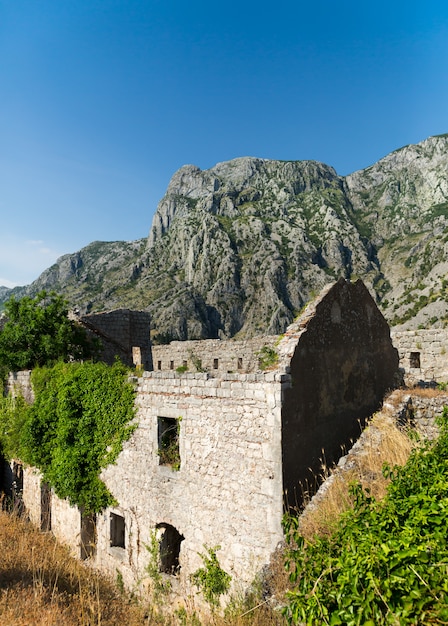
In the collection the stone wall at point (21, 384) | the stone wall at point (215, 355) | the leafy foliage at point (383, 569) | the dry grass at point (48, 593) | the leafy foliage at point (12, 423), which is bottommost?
the dry grass at point (48, 593)

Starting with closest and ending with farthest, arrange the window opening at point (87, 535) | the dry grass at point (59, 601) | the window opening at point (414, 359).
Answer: the dry grass at point (59, 601)
the window opening at point (87, 535)
the window opening at point (414, 359)

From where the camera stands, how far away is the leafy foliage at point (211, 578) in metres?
8.46

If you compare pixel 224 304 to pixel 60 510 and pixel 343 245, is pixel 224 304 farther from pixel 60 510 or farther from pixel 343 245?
pixel 60 510

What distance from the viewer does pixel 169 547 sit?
1023cm

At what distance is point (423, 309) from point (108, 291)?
8923 cm

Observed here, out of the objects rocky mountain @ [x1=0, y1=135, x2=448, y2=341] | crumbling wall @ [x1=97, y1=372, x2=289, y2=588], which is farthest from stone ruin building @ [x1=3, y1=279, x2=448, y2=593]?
rocky mountain @ [x1=0, y1=135, x2=448, y2=341]

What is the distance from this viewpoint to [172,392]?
387 inches

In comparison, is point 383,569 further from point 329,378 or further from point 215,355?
point 215,355

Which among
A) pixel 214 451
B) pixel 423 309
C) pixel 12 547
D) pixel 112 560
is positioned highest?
pixel 423 309

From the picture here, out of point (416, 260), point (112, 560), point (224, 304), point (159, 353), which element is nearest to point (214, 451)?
point (112, 560)

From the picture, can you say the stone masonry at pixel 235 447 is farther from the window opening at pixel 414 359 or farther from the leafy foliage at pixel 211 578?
the window opening at pixel 414 359

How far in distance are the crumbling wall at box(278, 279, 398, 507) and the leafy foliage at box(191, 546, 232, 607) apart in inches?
94.8

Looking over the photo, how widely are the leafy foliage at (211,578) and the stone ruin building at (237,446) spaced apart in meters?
0.17

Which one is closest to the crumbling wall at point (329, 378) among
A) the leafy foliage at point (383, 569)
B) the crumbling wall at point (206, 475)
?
the crumbling wall at point (206, 475)
